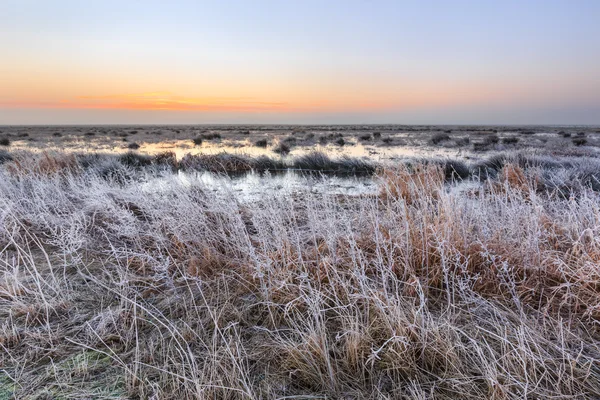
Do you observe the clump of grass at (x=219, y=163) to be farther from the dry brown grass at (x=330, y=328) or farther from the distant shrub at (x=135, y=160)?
the dry brown grass at (x=330, y=328)

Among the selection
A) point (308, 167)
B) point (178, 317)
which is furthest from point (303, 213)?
point (308, 167)

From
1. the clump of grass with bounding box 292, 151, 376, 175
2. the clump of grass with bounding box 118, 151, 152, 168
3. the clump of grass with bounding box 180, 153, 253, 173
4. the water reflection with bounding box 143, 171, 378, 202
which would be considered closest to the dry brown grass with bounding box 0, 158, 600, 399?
the water reflection with bounding box 143, 171, 378, 202

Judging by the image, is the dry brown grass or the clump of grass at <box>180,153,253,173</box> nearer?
the dry brown grass

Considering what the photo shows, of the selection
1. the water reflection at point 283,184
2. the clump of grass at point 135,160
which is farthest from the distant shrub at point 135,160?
the water reflection at point 283,184

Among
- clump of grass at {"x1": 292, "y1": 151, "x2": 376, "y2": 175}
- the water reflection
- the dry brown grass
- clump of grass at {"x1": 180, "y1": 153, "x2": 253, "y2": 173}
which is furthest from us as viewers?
clump of grass at {"x1": 180, "y1": 153, "x2": 253, "y2": 173}

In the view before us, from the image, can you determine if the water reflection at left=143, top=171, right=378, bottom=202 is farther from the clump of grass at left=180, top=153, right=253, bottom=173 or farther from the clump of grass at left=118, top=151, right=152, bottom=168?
the clump of grass at left=118, top=151, right=152, bottom=168

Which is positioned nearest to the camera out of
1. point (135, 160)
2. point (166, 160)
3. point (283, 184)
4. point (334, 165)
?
point (283, 184)

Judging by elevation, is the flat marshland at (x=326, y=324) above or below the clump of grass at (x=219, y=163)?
below

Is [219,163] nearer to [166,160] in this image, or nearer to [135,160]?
[166,160]

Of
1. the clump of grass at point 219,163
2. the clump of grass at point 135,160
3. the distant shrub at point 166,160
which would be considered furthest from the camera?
the clump of grass at point 135,160

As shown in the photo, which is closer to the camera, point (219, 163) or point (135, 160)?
point (219, 163)

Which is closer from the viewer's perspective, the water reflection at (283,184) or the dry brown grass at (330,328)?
the dry brown grass at (330,328)

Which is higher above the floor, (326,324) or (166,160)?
(166,160)

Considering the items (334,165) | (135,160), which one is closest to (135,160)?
(135,160)
